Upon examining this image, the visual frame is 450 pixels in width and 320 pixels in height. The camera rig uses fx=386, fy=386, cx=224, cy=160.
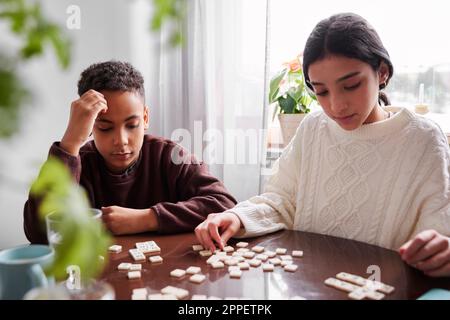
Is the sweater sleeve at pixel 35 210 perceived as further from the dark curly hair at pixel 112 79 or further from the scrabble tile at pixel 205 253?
the scrabble tile at pixel 205 253

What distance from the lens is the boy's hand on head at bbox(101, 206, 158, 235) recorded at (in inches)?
43.0

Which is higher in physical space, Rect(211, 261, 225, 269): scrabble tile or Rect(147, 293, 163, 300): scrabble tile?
Rect(147, 293, 163, 300): scrabble tile

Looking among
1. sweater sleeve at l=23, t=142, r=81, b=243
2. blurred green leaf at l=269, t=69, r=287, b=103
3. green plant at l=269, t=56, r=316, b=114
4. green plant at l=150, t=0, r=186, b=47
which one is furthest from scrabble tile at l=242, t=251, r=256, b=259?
blurred green leaf at l=269, t=69, r=287, b=103

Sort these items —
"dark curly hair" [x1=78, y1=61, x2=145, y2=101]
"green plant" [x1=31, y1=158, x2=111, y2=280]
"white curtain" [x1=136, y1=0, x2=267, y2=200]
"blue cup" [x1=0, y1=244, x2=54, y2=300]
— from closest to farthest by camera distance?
"green plant" [x1=31, y1=158, x2=111, y2=280] < "blue cup" [x1=0, y1=244, x2=54, y2=300] < "dark curly hair" [x1=78, y1=61, x2=145, y2=101] < "white curtain" [x1=136, y1=0, x2=267, y2=200]

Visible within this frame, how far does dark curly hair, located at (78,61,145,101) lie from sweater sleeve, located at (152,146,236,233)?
0.32 meters

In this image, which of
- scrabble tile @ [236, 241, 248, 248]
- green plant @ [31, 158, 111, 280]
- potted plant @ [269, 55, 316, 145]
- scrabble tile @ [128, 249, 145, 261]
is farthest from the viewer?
potted plant @ [269, 55, 316, 145]

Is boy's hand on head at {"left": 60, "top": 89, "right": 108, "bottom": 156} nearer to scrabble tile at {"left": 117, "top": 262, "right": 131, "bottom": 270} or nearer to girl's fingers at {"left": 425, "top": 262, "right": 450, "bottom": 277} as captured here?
scrabble tile at {"left": 117, "top": 262, "right": 131, "bottom": 270}

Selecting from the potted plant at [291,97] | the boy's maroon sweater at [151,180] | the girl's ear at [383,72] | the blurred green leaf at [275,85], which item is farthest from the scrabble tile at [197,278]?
the blurred green leaf at [275,85]

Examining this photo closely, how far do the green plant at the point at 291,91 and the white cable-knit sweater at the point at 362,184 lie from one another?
0.64m

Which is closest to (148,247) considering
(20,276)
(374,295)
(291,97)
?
(20,276)

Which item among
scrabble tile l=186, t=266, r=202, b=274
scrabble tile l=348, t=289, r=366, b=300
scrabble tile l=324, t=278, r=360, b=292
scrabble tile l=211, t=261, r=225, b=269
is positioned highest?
scrabble tile l=348, t=289, r=366, b=300

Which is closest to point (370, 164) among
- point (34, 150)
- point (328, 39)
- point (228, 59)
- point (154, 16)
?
point (328, 39)

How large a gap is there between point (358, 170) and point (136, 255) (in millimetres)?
711

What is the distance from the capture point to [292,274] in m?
0.79
